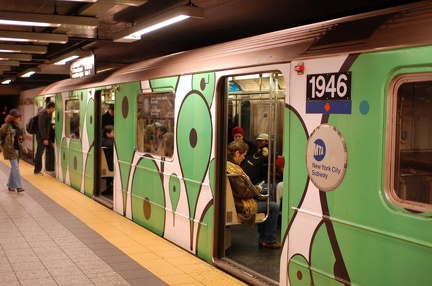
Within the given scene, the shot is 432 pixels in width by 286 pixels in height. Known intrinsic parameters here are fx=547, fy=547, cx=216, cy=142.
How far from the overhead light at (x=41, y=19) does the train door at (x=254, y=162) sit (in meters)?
2.21

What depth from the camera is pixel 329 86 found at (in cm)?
405

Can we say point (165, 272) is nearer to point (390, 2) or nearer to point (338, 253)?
point (338, 253)

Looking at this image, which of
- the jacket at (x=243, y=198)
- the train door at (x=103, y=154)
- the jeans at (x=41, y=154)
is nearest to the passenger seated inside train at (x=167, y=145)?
the jacket at (x=243, y=198)

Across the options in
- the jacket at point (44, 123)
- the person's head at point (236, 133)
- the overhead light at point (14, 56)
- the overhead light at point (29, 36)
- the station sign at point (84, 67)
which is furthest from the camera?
the jacket at point (44, 123)

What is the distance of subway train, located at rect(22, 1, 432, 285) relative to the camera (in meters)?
3.42

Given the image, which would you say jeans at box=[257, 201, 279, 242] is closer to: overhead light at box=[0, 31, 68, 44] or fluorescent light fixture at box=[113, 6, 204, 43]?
fluorescent light fixture at box=[113, 6, 204, 43]

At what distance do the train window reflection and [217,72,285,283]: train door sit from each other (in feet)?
5.53

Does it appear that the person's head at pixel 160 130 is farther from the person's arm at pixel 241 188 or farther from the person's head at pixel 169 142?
the person's arm at pixel 241 188

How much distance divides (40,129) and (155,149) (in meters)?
6.76

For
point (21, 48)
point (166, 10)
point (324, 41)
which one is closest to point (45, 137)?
point (21, 48)

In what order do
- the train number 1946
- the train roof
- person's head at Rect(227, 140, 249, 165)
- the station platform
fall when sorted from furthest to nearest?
1. person's head at Rect(227, 140, 249, 165)
2. the station platform
3. the train number 1946
4. the train roof

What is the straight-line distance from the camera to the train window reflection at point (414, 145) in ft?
11.0

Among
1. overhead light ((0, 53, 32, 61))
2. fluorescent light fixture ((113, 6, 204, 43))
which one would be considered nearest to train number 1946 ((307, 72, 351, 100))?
fluorescent light fixture ((113, 6, 204, 43))

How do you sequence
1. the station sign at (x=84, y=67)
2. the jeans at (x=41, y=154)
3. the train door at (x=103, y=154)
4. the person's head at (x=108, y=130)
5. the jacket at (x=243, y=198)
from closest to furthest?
the jacket at (x=243, y=198) < the station sign at (x=84, y=67) < the train door at (x=103, y=154) < the person's head at (x=108, y=130) < the jeans at (x=41, y=154)
